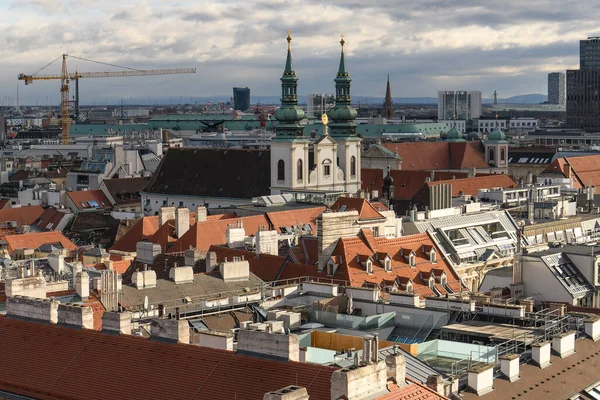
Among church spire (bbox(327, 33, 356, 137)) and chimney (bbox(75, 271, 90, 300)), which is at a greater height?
church spire (bbox(327, 33, 356, 137))

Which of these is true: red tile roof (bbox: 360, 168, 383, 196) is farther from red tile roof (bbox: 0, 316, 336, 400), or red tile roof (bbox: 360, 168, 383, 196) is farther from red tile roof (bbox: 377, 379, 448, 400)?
red tile roof (bbox: 377, 379, 448, 400)

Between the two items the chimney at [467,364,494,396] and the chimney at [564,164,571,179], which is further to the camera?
the chimney at [564,164,571,179]

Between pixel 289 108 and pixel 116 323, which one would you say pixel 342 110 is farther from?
pixel 116 323

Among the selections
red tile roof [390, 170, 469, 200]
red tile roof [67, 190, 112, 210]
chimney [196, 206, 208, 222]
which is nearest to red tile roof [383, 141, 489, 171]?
red tile roof [390, 170, 469, 200]

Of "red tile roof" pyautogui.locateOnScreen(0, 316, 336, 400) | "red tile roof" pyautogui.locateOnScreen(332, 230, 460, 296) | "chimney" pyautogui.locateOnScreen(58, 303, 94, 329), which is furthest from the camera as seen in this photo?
"red tile roof" pyautogui.locateOnScreen(332, 230, 460, 296)

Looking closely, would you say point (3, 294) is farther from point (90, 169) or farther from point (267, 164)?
point (90, 169)

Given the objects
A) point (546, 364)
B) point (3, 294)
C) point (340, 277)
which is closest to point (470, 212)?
point (340, 277)
